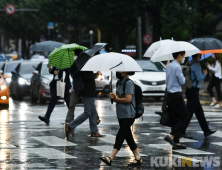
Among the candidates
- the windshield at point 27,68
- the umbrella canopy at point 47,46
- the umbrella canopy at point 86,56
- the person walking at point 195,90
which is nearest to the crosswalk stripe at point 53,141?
the umbrella canopy at point 86,56

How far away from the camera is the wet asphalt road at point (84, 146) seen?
8.14 meters

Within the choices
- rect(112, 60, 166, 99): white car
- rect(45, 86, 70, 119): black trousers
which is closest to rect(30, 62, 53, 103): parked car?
rect(112, 60, 166, 99): white car

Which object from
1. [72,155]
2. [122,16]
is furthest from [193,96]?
[122,16]

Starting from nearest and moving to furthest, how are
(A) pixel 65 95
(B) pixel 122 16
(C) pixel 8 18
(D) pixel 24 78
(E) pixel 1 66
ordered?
(A) pixel 65 95
(D) pixel 24 78
(E) pixel 1 66
(B) pixel 122 16
(C) pixel 8 18

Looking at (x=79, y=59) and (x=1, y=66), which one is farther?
(x=1, y=66)

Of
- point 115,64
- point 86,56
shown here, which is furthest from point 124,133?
point 86,56

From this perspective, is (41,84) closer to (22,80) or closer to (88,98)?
(22,80)

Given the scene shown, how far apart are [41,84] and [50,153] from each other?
37.8ft

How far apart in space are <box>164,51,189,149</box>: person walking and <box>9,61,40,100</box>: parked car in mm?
13951

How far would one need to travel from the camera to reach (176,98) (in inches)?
372

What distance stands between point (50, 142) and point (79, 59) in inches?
66.4

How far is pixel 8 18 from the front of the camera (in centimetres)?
7275

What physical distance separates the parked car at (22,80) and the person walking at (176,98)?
14.0 meters

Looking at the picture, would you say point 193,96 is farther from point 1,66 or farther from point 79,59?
point 1,66
